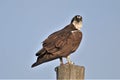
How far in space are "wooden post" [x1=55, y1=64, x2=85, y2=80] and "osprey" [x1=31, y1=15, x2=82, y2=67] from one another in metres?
1.95

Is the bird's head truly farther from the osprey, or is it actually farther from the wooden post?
the wooden post

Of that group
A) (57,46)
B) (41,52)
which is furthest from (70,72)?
(41,52)

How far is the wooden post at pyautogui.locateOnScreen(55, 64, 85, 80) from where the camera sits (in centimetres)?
587

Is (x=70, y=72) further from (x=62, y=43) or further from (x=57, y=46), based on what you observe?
(x=62, y=43)

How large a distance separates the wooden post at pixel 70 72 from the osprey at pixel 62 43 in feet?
6.40

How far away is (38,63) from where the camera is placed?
8.00 metres

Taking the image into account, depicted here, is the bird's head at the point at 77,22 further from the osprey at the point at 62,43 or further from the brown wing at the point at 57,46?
the brown wing at the point at 57,46

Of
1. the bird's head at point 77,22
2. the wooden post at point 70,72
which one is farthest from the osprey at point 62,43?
the wooden post at point 70,72

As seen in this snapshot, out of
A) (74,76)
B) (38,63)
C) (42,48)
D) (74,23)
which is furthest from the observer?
(74,23)

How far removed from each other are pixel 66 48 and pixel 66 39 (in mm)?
266

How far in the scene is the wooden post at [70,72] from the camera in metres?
5.87

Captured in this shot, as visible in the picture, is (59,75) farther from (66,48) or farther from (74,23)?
(74,23)

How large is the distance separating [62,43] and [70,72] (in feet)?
8.43

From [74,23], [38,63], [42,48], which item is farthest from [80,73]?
[74,23]
